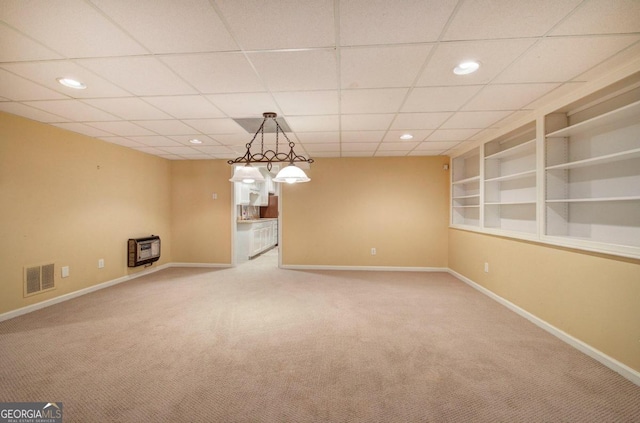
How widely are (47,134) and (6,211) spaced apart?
111cm

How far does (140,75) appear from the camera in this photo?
7.16 ft

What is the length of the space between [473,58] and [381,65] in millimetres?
676

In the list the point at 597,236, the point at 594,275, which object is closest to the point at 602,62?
the point at 597,236

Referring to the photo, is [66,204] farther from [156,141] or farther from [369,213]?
[369,213]

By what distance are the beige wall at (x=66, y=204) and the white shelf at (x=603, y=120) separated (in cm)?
617

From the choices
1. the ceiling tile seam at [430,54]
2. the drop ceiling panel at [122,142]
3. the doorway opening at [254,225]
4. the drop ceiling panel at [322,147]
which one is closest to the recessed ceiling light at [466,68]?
the ceiling tile seam at [430,54]

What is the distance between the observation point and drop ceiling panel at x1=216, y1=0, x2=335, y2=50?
4.77ft

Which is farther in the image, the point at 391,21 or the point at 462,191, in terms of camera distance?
the point at 462,191

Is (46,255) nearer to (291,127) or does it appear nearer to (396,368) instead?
(291,127)

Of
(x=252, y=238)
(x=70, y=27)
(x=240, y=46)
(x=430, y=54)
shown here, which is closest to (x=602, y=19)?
(x=430, y=54)

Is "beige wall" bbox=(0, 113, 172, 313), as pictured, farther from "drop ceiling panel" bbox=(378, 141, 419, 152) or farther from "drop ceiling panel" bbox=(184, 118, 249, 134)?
"drop ceiling panel" bbox=(378, 141, 419, 152)

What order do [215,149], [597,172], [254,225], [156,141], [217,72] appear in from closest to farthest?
[217,72]
[597,172]
[156,141]
[215,149]
[254,225]

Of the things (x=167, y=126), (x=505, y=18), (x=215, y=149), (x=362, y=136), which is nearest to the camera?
(x=505, y=18)

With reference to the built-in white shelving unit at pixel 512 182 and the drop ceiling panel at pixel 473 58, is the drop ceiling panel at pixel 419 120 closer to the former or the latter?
the drop ceiling panel at pixel 473 58
